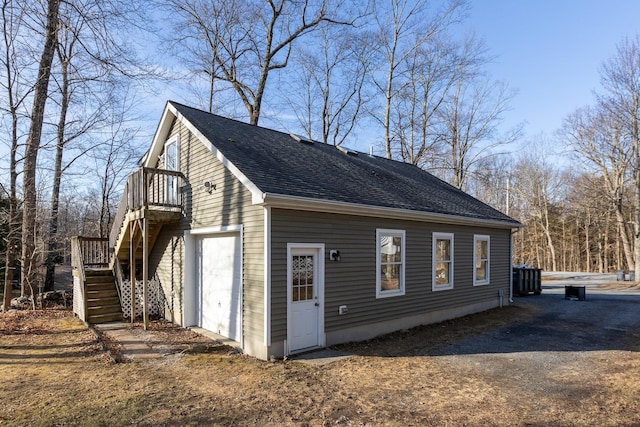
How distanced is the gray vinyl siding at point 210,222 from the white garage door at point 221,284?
0.43 m

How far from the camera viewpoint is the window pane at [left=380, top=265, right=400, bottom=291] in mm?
9055

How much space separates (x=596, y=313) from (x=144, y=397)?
13189 millimetres

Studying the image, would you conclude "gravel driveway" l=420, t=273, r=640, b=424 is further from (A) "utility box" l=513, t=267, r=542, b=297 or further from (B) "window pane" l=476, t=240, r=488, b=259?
(A) "utility box" l=513, t=267, r=542, b=297

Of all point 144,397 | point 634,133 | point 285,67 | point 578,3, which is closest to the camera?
point 144,397

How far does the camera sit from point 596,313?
39.9ft

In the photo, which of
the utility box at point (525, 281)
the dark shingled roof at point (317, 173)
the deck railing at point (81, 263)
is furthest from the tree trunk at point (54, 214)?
the utility box at point (525, 281)

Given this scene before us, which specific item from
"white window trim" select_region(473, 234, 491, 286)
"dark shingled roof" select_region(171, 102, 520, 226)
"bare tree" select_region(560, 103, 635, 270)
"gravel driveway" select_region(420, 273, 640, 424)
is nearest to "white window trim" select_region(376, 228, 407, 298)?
"dark shingled roof" select_region(171, 102, 520, 226)

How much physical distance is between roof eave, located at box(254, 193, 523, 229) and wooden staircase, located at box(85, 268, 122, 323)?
679 cm

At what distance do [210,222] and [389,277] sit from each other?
4442 mm

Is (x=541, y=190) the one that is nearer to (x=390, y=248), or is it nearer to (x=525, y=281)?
(x=525, y=281)

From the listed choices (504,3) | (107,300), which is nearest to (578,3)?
(504,3)

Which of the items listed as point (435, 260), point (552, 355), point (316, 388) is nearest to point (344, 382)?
point (316, 388)

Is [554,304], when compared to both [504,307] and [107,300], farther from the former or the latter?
[107,300]

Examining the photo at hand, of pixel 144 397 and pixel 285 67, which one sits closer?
pixel 144 397
